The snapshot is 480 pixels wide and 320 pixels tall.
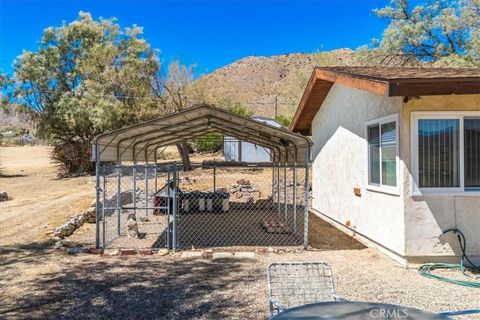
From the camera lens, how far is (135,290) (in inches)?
230

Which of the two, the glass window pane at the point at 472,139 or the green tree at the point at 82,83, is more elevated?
the green tree at the point at 82,83

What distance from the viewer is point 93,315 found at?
16.2 ft

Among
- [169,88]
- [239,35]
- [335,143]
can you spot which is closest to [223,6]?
[169,88]

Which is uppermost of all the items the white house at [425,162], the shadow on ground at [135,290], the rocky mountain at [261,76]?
the rocky mountain at [261,76]

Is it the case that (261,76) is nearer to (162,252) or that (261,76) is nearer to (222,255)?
(162,252)

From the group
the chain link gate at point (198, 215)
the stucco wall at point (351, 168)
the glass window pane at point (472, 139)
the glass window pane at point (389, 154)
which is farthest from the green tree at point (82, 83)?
the glass window pane at point (472, 139)

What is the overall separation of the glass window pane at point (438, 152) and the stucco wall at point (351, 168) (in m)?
0.53

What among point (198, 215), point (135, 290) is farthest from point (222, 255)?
point (198, 215)

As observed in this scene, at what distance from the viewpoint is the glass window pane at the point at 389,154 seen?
7.23 metres

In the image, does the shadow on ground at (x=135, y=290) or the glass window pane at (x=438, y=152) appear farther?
the glass window pane at (x=438, y=152)

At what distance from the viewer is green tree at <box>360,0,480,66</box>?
779 inches

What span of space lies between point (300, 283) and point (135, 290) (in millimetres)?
2798

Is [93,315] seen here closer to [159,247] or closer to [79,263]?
[79,263]

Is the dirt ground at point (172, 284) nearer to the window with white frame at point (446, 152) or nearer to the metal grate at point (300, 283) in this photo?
the metal grate at point (300, 283)
